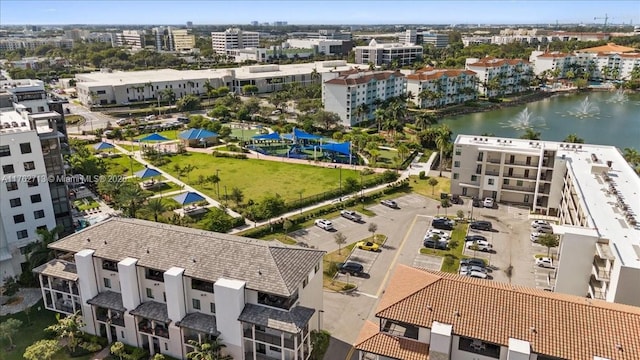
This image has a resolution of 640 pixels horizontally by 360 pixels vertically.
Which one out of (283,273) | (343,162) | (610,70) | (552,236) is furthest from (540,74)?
(283,273)

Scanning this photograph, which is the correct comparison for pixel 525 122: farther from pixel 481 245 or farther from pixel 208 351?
pixel 208 351

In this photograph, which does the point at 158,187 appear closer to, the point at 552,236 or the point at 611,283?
the point at 552,236

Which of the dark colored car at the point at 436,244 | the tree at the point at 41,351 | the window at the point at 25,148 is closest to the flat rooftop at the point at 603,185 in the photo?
the dark colored car at the point at 436,244

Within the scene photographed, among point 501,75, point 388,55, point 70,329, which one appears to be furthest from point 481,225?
point 388,55

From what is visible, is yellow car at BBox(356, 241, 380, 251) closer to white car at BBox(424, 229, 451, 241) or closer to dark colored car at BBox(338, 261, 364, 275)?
dark colored car at BBox(338, 261, 364, 275)

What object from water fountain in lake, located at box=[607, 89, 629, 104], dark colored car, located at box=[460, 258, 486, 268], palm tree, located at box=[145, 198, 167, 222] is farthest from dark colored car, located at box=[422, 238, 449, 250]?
water fountain in lake, located at box=[607, 89, 629, 104]
